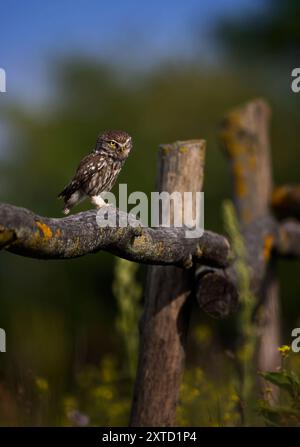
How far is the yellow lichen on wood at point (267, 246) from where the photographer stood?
6660 millimetres

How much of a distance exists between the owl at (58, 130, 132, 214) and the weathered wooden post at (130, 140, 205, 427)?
46cm

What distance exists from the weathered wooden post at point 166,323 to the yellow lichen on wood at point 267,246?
1.58 meters

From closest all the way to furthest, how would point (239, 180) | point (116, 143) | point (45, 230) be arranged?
point (45, 230)
point (116, 143)
point (239, 180)

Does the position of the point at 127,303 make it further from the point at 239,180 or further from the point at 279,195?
the point at 279,195

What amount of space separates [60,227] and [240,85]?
42.7 ft

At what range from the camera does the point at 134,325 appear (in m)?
6.03

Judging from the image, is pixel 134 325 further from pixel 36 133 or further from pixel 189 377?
pixel 36 133

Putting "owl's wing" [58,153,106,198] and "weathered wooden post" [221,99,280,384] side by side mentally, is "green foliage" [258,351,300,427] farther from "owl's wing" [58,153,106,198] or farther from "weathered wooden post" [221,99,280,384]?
"weathered wooden post" [221,99,280,384]

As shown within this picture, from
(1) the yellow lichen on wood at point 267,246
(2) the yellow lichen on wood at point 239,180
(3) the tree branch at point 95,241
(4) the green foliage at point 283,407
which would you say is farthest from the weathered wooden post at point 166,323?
(2) the yellow lichen on wood at point 239,180

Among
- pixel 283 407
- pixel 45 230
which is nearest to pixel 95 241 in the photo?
pixel 45 230

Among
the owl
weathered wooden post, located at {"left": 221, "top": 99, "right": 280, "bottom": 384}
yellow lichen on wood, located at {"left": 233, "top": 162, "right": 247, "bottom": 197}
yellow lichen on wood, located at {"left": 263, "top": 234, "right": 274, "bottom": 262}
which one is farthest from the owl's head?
yellow lichen on wood, located at {"left": 233, "top": 162, "right": 247, "bottom": 197}

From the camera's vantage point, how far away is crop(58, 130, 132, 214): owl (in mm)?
4785

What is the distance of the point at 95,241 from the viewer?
3.69 metres

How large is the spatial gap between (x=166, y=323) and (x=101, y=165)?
3.61 feet
